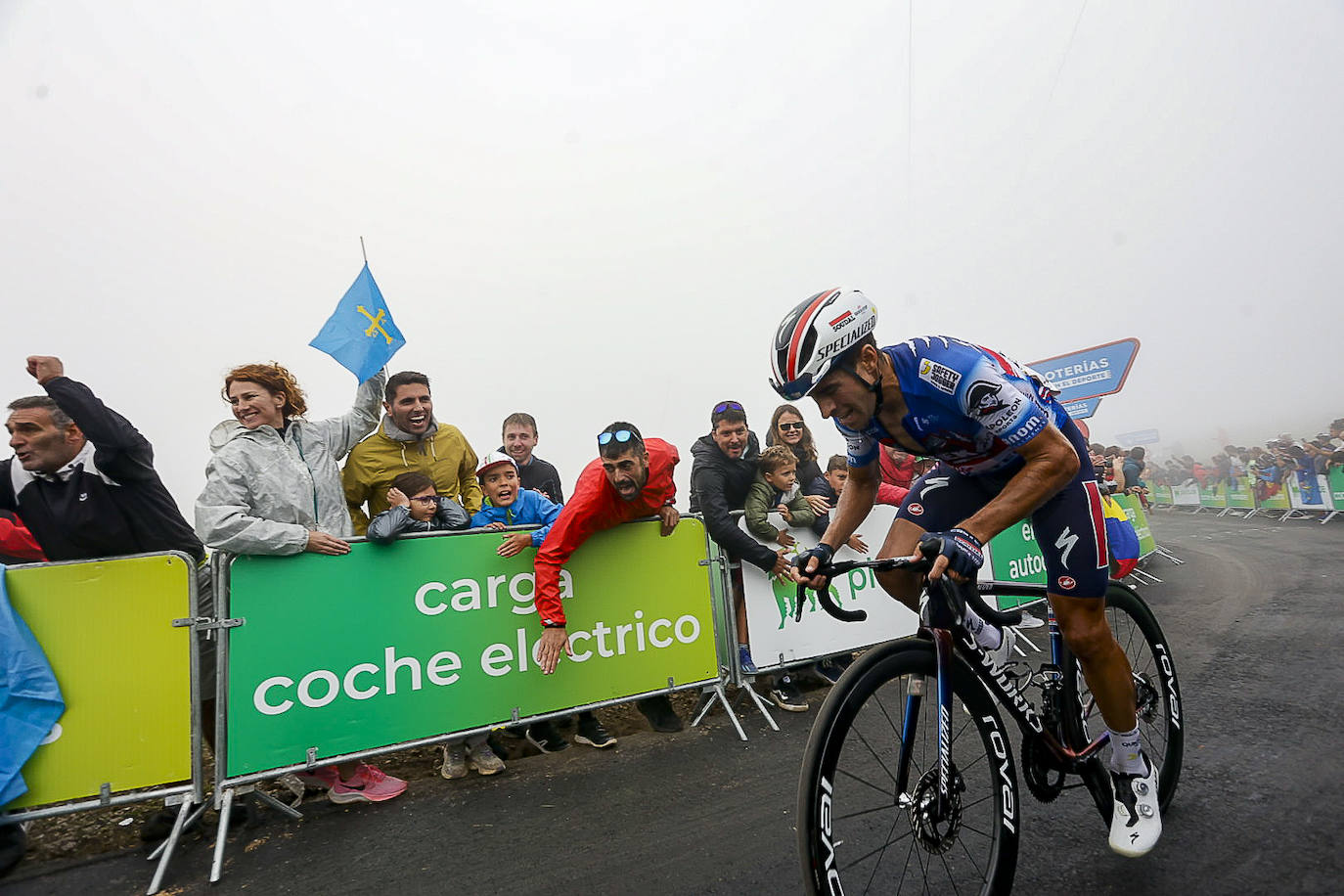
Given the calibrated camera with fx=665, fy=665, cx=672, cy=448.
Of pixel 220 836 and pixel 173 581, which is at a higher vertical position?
pixel 173 581

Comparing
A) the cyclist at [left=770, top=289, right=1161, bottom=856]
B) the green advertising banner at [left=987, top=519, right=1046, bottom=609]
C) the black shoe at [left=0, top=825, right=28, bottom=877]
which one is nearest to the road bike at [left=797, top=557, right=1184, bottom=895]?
the cyclist at [left=770, top=289, right=1161, bottom=856]

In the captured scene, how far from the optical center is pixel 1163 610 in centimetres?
682

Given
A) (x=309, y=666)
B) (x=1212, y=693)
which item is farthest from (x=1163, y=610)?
(x=309, y=666)

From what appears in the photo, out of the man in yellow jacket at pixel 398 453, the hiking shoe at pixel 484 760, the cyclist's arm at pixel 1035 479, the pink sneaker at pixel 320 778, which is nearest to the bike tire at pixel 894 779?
the cyclist's arm at pixel 1035 479

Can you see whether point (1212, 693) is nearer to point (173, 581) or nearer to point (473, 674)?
point (473, 674)

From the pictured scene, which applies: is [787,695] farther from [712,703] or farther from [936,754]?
[936,754]

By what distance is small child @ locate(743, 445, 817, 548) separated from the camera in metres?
4.95

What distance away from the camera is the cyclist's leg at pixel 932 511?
2562 millimetres

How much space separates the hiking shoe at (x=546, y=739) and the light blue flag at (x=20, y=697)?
2275mm

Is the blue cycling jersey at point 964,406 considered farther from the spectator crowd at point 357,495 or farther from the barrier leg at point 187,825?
the barrier leg at point 187,825

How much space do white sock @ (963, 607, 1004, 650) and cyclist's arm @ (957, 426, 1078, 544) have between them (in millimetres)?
329

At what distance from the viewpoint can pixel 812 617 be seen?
4.95 m

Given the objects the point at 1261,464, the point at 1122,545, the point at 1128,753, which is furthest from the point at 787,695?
the point at 1261,464

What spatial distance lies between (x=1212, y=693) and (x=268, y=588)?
17.9 feet
